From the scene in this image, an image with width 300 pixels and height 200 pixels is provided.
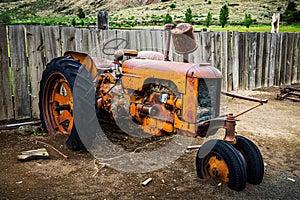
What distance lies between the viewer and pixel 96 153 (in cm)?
456

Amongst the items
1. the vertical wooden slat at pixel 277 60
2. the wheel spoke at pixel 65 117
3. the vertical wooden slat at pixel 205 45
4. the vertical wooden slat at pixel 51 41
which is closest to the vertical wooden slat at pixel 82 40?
the vertical wooden slat at pixel 51 41

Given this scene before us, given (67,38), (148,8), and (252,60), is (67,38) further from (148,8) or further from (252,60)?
(148,8)

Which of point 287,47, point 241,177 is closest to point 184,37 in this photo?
point 241,177

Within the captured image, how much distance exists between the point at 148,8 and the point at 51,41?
75.8 m

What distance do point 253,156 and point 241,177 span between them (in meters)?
0.35

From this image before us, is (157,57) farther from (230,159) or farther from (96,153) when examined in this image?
(230,159)

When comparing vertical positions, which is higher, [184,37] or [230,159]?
[184,37]

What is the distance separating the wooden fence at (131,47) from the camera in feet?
19.1

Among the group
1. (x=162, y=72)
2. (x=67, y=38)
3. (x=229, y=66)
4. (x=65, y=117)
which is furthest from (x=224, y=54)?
(x=65, y=117)

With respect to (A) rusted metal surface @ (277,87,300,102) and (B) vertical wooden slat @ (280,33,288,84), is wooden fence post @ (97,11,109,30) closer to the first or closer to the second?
(A) rusted metal surface @ (277,87,300,102)

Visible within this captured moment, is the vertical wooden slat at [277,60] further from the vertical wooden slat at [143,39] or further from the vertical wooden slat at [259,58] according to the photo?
the vertical wooden slat at [143,39]

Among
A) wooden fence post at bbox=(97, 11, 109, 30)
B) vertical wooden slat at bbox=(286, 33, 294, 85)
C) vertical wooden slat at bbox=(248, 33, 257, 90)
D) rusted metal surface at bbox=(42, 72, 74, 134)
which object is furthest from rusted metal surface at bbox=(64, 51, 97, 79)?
vertical wooden slat at bbox=(286, 33, 294, 85)

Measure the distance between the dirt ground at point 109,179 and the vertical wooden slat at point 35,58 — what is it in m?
0.97

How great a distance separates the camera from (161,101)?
4336 millimetres
